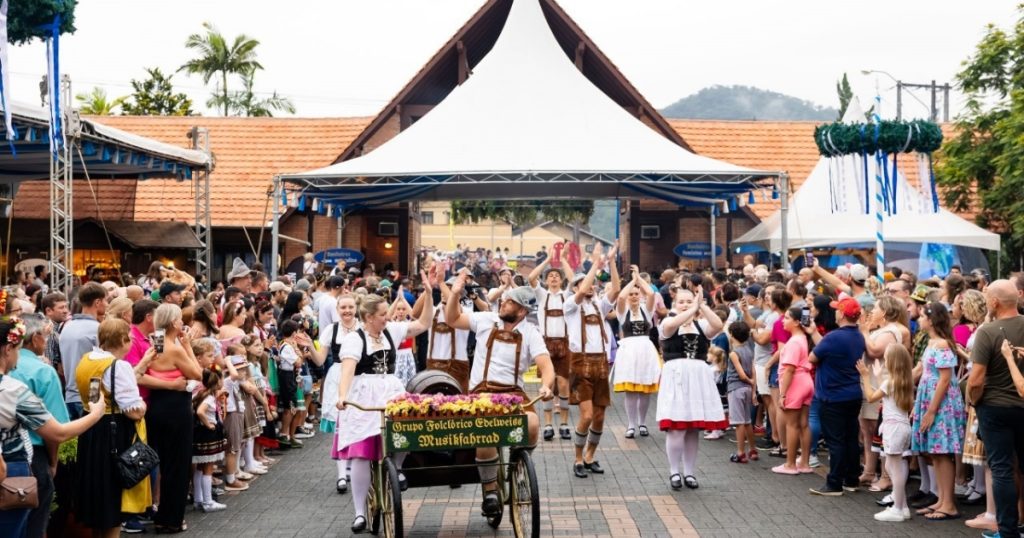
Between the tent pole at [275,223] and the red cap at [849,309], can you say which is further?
the tent pole at [275,223]

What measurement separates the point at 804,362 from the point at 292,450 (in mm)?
6013

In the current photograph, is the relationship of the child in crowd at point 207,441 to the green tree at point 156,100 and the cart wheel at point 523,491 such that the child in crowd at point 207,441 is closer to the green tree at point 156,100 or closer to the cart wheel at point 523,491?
the cart wheel at point 523,491

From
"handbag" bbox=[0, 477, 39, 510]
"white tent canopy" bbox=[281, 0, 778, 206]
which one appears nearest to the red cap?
"handbag" bbox=[0, 477, 39, 510]

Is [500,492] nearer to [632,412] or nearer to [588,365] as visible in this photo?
[588,365]

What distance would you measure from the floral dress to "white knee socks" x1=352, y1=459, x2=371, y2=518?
4532 mm

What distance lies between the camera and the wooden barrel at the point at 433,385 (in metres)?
8.62

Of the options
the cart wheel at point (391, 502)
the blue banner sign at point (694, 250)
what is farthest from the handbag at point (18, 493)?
the blue banner sign at point (694, 250)

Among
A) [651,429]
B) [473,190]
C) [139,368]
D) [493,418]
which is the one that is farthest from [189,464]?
[473,190]

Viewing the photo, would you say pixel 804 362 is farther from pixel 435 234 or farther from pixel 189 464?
pixel 435 234

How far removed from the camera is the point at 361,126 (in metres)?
35.0

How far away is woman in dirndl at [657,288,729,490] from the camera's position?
10.8 metres

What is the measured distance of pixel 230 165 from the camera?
3316cm

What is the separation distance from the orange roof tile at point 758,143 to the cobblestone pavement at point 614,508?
2286 centimetres

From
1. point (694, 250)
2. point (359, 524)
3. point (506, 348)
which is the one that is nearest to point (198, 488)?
point (359, 524)
